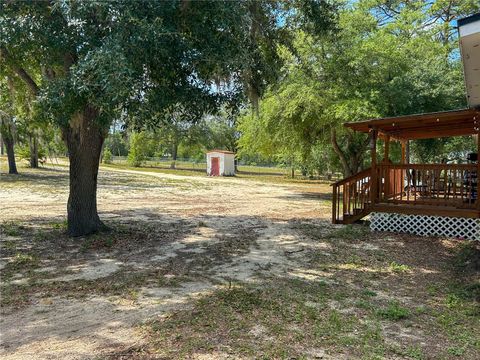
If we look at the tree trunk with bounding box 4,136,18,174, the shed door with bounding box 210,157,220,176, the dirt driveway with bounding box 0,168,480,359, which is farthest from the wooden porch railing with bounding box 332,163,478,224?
the shed door with bounding box 210,157,220,176

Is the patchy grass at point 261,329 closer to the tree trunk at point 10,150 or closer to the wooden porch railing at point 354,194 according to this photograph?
the wooden porch railing at point 354,194

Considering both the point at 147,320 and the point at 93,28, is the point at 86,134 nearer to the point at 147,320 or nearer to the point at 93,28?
the point at 93,28

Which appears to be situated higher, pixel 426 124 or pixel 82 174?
pixel 426 124

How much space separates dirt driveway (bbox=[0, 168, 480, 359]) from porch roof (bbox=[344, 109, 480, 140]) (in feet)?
8.14

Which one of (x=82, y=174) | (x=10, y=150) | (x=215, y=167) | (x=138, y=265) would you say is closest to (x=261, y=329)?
(x=138, y=265)

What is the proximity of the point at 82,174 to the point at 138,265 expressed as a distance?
2.69m

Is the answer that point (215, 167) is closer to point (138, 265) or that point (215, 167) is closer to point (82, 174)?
point (82, 174)

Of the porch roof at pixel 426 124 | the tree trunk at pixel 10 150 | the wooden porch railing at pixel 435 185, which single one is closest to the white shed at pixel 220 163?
the tree trunk at pixel 10 150

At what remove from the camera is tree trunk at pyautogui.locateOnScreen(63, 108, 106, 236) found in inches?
296

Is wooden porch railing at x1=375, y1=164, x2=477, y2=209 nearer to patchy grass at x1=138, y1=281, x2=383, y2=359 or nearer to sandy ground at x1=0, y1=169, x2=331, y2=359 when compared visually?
sandy ground at x1=0, y1=169, x2=331, y2=359

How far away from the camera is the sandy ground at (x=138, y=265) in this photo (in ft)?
11.2

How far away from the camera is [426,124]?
9500 mm

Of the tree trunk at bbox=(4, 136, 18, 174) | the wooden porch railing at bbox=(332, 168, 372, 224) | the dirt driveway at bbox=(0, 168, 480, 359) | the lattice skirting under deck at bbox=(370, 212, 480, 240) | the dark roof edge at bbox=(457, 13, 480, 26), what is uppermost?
the dark roof edge at bbox=(457, 13, 480, 26)

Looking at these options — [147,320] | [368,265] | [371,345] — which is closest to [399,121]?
[368,265]
